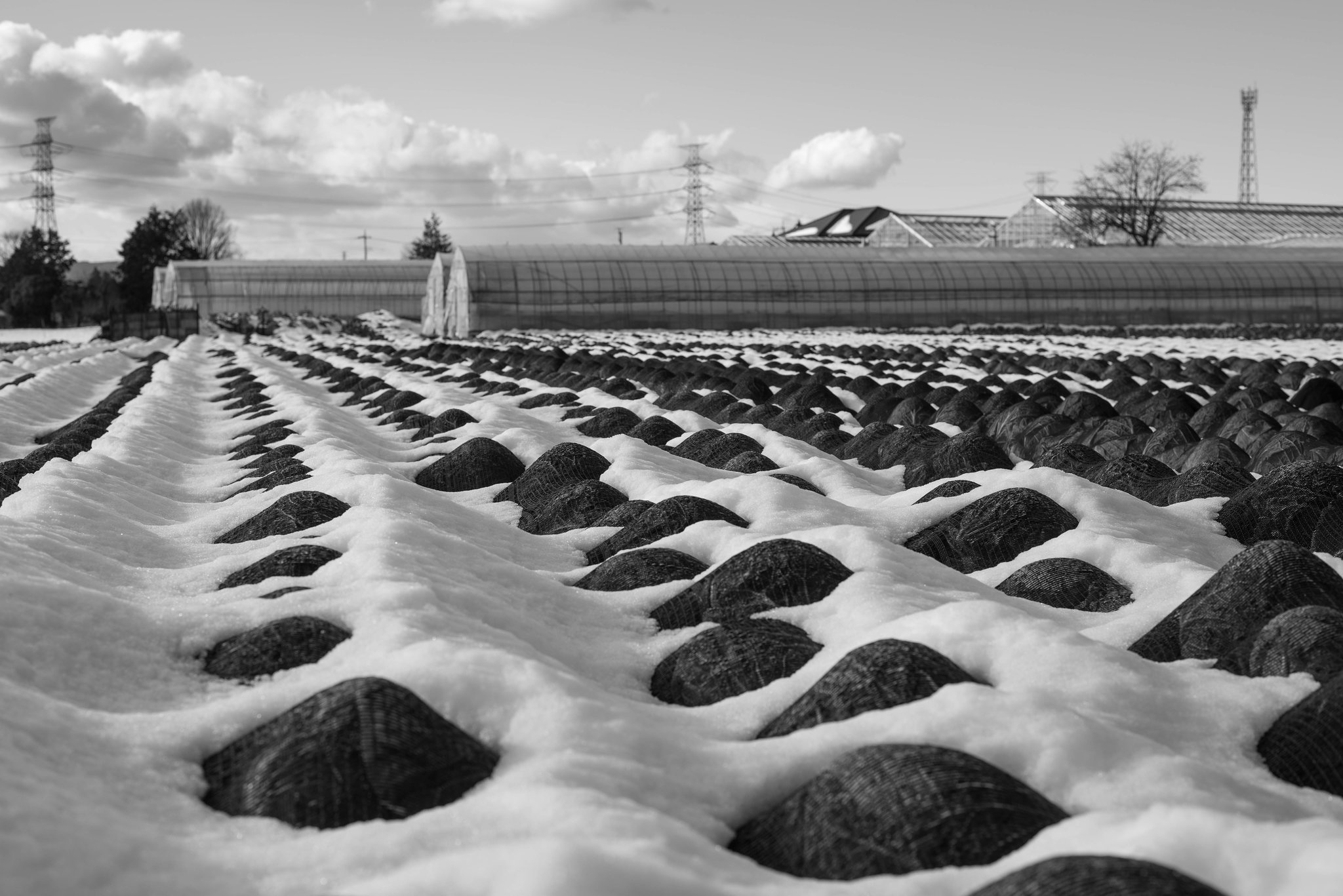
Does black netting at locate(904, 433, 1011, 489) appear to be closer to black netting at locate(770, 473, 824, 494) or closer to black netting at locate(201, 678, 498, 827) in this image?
black netting at locate(770, 473, 824, 494)

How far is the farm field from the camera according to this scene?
1.97 meters

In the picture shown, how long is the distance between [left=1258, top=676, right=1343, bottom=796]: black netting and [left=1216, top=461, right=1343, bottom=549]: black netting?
182 centimetres

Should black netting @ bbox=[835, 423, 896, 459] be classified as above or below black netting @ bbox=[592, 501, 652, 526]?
above

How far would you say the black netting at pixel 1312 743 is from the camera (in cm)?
239

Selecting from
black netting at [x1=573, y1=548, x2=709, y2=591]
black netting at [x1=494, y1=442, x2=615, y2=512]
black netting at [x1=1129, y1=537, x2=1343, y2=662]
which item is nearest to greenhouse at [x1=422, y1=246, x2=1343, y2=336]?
black netting at [x1=494, y1=442, x2=615, y2=512]

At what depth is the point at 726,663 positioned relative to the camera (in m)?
3.03

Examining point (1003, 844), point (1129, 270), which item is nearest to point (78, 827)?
point (1003, 844)

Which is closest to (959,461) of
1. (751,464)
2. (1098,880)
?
(751,464)

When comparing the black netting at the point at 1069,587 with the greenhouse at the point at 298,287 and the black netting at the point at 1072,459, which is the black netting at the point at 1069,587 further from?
the greenhouse at the point at 298,287

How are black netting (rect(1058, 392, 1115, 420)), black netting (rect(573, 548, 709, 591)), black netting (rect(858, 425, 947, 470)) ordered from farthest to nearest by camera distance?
black netting (rect(1058, 392, 1115, 420)), black netting (rect(858, 425, 947, 470)), black netting (rect(573, 548, 709, 591))

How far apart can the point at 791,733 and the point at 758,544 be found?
1.17 metres

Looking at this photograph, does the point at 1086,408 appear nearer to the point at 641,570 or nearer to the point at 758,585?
the point at 641,570

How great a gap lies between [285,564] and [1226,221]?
57.9 meters

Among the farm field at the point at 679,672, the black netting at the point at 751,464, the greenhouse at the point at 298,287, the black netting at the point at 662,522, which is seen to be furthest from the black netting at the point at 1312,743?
the greenhouse at the point at 298,287
